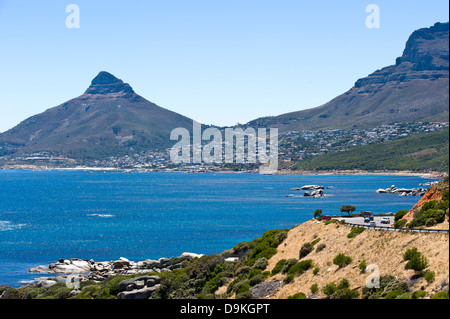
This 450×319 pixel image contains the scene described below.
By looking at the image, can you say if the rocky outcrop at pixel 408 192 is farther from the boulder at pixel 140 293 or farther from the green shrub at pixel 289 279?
the boulder at pixel 140 293

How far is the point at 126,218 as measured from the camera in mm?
100750

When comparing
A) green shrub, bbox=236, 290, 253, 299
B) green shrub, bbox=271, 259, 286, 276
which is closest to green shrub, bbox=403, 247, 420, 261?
green shrub, bbox=236, 290, 253, 299

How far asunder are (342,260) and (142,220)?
70.1m

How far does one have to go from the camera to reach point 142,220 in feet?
318

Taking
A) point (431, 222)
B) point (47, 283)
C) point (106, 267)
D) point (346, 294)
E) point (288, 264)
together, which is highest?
point (431, 222)

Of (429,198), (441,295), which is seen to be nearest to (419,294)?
(441,295)

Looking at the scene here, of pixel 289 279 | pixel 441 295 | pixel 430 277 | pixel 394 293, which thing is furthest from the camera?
pixel 289 279

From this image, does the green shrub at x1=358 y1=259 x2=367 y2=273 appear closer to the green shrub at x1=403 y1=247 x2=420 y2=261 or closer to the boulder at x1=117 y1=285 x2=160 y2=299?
the green shrub at x1=403 y1=247 x2=420 y2=261

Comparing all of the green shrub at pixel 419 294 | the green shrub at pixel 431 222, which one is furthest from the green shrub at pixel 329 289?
the green shrub at pixel 431 222

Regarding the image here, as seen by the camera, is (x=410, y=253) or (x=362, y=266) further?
(x=362, y=266)

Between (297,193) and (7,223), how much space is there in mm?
75048

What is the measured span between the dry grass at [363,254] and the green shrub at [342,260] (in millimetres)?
279

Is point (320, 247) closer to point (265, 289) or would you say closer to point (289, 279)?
point (289, 279)
